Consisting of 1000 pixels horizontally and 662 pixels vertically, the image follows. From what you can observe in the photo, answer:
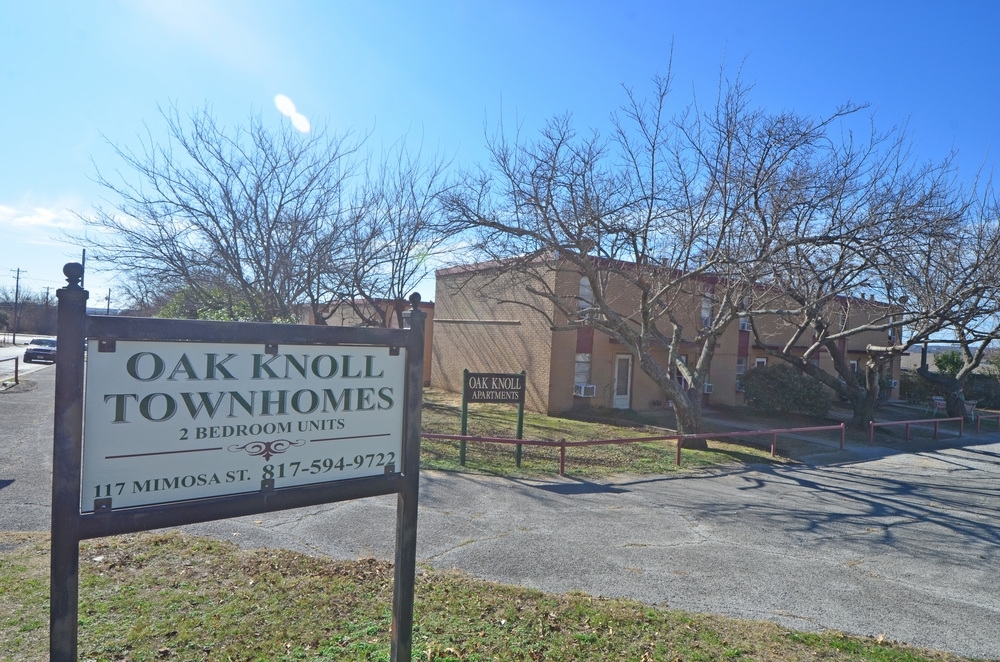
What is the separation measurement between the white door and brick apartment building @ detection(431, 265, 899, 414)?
3 centimetres

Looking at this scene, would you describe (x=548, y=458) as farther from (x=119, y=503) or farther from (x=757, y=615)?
(x=119, y=503)

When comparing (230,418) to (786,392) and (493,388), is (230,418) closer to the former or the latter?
(493,388)

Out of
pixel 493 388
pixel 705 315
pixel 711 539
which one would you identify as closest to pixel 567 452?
pixel 493 388

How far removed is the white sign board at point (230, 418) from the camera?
2.96 metres

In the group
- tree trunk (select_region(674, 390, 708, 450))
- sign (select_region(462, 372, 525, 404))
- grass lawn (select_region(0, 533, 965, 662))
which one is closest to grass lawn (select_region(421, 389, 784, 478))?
tree trunk (select_region(674, 390, 708, 450))

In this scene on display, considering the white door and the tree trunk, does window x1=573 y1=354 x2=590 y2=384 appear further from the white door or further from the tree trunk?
the tree trunk

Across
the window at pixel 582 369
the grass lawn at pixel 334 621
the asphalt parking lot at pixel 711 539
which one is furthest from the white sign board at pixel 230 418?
the window at pixel 582 369

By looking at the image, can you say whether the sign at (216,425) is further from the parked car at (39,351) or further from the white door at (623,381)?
the parked car at (39,351)

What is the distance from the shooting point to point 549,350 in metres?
22.6

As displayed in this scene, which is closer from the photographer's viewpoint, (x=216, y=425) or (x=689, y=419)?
(x=216, y=425)

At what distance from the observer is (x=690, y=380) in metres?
16.7

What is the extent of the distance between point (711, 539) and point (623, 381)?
1649 centimetres

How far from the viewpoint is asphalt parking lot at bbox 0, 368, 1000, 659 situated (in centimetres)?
607

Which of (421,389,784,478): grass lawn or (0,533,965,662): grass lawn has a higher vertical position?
(0,533,965,662): grass lawn
